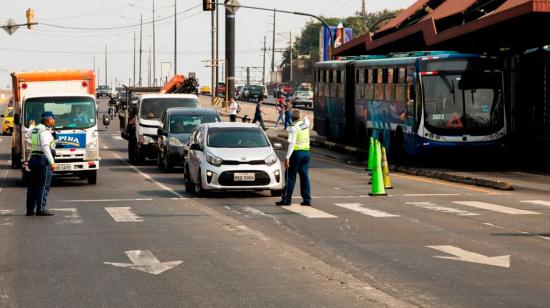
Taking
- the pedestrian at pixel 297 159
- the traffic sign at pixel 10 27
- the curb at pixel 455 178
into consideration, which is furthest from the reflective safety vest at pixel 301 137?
the traffic sign at pixel 10 27

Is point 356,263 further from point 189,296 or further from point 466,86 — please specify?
point 466,86

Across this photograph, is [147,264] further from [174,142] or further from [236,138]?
[174,142]

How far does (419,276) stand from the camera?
1228cm

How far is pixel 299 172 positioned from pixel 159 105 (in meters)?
16.3

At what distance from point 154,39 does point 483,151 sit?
9816 centimetres

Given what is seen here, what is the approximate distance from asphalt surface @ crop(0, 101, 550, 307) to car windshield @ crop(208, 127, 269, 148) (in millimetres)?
1086

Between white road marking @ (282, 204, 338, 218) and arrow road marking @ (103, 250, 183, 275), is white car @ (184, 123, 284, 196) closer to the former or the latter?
white road marking @ (282, 204, 338, 218)

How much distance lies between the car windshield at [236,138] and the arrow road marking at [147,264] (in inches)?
409

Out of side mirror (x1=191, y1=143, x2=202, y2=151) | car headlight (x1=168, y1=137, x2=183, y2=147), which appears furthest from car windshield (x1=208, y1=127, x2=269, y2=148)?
car headlight (x1=168, y1=137, x2=183, y2=147)

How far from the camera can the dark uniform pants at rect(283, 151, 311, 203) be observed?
70.3 feet

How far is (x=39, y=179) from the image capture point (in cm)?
1966

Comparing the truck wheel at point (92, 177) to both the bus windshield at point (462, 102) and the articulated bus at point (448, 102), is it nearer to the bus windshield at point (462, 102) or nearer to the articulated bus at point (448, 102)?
the articulated bus at point (448, 102)

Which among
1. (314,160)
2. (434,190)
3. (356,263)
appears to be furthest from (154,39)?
(356,263)

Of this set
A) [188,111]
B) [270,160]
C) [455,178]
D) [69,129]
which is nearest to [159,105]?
[188,111]
